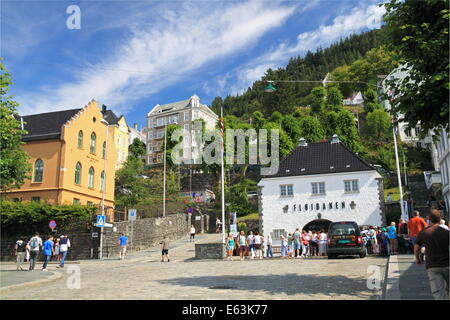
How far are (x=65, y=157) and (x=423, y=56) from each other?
3328cm

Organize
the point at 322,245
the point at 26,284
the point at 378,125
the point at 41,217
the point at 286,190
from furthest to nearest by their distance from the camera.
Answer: the point at 378,125 < the point at 286,190 < the point at 41,217 < the point at 322,245 < the point at 26,284

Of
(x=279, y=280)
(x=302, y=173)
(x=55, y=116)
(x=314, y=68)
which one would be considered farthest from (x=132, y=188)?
(x=314, y=68)

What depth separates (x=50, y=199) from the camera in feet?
119

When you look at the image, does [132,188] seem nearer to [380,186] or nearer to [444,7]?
[380,186]

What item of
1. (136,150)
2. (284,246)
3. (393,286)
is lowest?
(393,286)

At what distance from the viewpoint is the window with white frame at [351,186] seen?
123ft

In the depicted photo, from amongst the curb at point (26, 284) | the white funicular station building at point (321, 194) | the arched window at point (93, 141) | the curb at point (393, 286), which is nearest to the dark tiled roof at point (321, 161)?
A: the white funicular station building at point (321, 194)

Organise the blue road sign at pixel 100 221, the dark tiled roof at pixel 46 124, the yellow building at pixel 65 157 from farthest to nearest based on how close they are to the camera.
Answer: the dark tiled roof at pixel 46 124 → the yellow building at pixel 65 157 → the blue road sign at pixel 100 221

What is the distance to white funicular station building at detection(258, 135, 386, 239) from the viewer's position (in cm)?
3691

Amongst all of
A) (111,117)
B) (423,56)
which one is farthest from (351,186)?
(111,117)

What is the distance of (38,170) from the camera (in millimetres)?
37406

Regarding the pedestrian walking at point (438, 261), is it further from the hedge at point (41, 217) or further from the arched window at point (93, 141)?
the arched window at point (93, 141)

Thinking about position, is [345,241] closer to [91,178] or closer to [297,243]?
[297,243]
